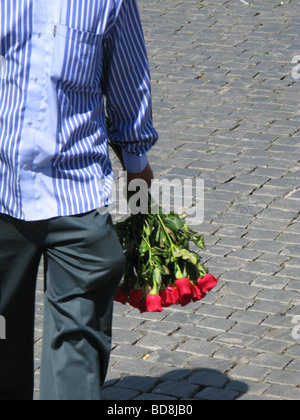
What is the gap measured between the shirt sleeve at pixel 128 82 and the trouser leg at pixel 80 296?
1.08 ft

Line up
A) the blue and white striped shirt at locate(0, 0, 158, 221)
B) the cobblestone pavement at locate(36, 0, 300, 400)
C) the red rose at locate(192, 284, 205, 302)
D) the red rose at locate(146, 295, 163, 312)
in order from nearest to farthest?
the blue and white striped shirt at locate(0, 0, 158, 221) < the red rose at locate(146, 295, 163, 312) < the red rose at locate(192, 284, 205, 302) < the cobblestone pavement at locate(36, 0, 300, 400)

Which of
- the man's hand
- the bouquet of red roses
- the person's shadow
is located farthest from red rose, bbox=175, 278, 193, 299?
the person's shadow

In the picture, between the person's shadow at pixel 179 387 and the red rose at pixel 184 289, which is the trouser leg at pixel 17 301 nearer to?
the red rose at pixel 184 289

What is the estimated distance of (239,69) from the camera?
8.06 m

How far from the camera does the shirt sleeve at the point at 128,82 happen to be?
2.84 m

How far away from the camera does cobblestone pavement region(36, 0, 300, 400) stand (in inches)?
159

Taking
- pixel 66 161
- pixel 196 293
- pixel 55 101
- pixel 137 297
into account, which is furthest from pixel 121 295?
pixel 55 101

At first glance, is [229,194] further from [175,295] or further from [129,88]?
[129,88]

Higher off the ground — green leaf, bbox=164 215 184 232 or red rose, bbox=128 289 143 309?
green leaf, bbox=164 215 184 232

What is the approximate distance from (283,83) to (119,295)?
188 inches

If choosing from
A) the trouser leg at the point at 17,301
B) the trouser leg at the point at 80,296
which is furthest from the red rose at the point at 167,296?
the trouser leg at the point at 17,301

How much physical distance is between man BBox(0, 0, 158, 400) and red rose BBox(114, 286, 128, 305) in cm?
37

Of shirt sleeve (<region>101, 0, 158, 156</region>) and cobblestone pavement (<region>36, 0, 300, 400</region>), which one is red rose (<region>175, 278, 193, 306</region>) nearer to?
shirt sleeve (<region>101, 0, 158, 156</region>)

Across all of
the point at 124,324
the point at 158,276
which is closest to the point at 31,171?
the point at 158,276
